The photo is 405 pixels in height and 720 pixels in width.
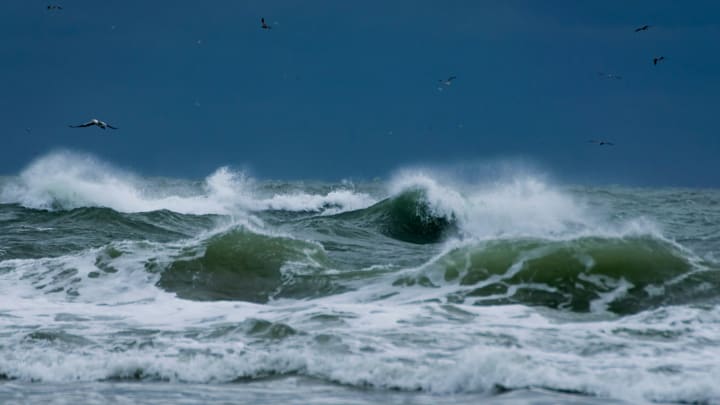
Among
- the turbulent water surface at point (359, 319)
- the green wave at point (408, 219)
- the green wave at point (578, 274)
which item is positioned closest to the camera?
the turbulent water surface at point (359, 319)

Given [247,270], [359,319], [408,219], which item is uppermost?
[408,219]

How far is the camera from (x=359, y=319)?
1052 cm

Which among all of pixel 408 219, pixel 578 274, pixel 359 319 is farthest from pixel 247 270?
pixel 408 219

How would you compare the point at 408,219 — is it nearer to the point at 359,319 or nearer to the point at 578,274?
the point at 578,274

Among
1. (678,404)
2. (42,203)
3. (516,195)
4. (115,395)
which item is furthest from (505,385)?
(42,203)

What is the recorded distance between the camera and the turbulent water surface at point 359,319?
314 inches

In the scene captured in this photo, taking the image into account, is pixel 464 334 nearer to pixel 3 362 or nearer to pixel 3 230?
pixel 3 362

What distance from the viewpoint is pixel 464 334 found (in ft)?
32.0

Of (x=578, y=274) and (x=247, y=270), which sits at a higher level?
(x=247, y=270)

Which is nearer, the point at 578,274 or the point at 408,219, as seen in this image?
the point at 578,274

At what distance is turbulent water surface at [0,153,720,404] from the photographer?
7984 millimetres

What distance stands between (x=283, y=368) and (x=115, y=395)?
148cm

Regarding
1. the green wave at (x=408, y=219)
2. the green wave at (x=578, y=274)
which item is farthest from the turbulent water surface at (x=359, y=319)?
the green wave at (x=408, y=219)

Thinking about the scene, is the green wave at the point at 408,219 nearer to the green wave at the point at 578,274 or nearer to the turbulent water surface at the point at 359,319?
the turbulent water surface at the point at 359,319
